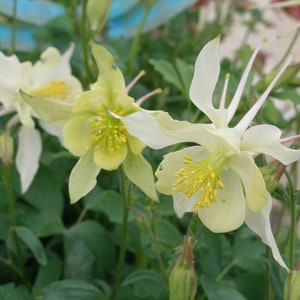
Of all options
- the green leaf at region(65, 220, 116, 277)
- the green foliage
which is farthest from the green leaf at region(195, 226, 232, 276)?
the green leaf at region(65, 220, 116, 277)

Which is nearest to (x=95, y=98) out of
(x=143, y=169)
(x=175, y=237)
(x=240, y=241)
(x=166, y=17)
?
(x=143, y=169)

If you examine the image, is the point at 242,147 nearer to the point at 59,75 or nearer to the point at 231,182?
the point at 231,182

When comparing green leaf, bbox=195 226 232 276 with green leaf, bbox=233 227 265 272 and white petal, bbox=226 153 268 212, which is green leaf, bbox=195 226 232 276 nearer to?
green leaf, bbox=233 227 265 272

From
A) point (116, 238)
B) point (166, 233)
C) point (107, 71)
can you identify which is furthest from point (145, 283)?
point (107, 71)

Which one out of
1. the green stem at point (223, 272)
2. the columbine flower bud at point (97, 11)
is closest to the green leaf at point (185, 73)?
the columbine flower bud at point (97, 11)

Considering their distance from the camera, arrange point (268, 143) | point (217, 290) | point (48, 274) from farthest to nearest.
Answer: point (48, 274)
point (217, 290)
point (268, 143)

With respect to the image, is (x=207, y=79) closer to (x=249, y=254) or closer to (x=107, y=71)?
(x=107, y=71)
